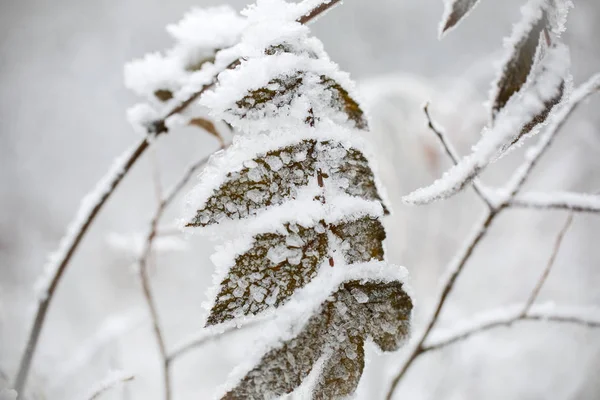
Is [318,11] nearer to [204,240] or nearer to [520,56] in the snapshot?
[520,56]

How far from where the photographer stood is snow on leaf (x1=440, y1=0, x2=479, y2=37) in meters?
0.36

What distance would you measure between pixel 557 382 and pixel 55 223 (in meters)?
3.46

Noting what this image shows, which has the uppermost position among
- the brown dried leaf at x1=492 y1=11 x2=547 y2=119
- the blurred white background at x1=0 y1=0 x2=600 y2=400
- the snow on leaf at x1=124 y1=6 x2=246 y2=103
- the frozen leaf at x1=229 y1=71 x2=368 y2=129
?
the blurred white background at x1=0 y1=0 x2=600 y2=400

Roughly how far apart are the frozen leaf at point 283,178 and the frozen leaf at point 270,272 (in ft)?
0.08

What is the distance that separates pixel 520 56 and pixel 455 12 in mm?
61

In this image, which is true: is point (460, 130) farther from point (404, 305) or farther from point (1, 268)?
point (1, 268)

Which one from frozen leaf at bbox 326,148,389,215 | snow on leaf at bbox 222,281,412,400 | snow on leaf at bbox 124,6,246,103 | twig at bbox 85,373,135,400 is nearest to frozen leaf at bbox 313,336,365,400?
snow on leaf at bbox 222,281,412,400

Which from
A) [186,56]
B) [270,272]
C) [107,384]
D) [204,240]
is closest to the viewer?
[270,272]

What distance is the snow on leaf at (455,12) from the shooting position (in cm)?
36

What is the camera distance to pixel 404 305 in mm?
331

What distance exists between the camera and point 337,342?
1.01 feet

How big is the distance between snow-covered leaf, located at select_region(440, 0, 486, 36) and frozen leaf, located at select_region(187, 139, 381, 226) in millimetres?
130

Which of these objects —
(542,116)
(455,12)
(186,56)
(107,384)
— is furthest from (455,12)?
(107,384)

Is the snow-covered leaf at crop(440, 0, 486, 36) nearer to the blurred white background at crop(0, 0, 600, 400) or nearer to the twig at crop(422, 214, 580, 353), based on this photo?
the blurred white background at crop(0, 0, 600, 400)
